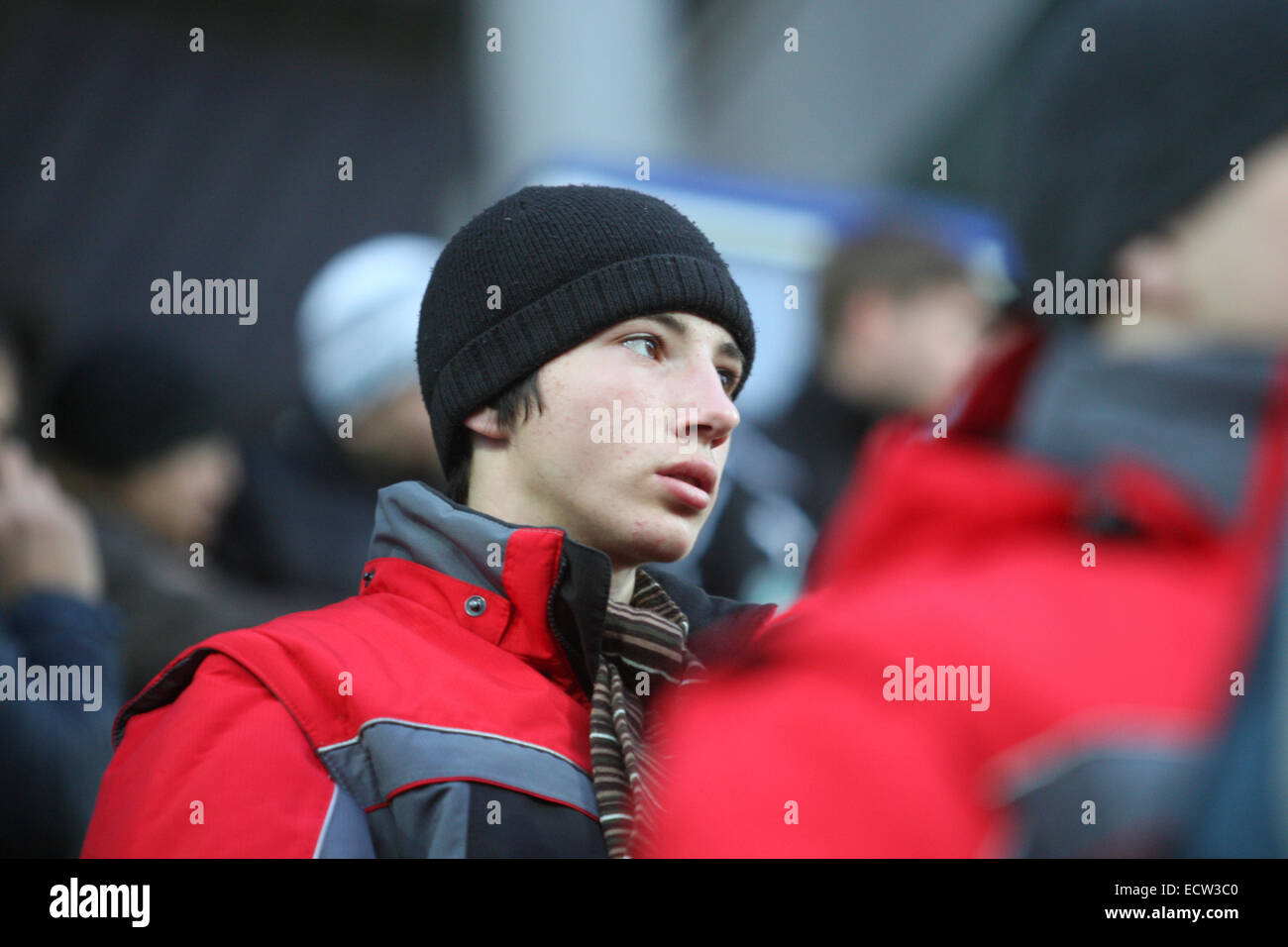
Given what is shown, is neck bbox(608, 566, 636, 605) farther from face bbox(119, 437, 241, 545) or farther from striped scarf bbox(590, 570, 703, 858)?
face bbox(119, 437, 241, 545)

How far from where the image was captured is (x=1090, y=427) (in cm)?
103

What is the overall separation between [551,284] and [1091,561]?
0.82m

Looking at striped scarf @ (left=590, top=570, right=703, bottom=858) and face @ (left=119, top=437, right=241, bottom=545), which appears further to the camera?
face @ (left=119, top=437, right=241, bottom=545)

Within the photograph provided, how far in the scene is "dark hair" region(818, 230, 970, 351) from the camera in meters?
3.61

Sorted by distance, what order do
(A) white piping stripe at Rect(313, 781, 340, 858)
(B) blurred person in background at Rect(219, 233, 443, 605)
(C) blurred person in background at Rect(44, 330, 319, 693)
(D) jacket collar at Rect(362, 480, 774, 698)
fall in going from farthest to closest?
(B) blurred person in background at Rect(219, 233, 443, 605)
(C) blurred person in background at Rect(44, 330, 319, 693)
(D) jacket collar at Rect(362, 480, 774, 698)
(A) white piping stripe at Rect(313, 781, 340, 858)

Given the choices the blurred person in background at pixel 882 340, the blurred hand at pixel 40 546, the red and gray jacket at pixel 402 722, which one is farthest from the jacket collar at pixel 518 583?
the blurred person in background at pixel 882 340

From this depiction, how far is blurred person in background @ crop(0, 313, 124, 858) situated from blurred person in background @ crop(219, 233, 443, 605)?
1.95 ft

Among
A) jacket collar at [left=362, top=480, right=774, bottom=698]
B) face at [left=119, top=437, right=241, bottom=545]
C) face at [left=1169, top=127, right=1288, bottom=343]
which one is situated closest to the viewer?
face at [left=1169, top=127, right=1288, bottom=343]

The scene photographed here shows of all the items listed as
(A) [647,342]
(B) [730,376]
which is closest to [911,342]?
(B) [730,376]

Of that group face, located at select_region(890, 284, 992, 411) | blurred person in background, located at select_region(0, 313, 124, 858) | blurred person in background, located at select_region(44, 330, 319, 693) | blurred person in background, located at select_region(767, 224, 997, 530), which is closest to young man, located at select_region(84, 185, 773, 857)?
blurred person in background, located at select_region(0, 313, 124, 858)

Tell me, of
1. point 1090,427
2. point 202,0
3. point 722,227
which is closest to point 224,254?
point 202,0
